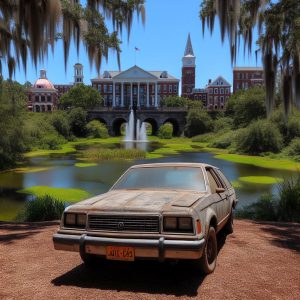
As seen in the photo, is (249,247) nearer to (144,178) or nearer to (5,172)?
(144,178)

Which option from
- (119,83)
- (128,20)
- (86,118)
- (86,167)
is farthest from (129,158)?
(119,83)

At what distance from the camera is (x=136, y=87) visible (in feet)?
428

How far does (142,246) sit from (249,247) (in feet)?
9.80

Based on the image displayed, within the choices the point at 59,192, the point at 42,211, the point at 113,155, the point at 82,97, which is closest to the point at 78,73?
the point at 82,97

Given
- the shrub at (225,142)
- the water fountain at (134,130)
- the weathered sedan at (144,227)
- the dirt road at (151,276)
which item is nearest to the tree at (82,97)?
the water fountain at (134,130)

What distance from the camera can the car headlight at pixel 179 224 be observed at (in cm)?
507

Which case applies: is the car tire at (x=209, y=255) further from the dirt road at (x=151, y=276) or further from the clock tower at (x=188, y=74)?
the clock tower at (x=188, y=74)

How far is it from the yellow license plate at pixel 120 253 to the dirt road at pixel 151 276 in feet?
1.18

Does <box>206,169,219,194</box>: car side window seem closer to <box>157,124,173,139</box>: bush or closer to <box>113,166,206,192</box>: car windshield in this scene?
<box>113,166,206,192</box>: car windshield

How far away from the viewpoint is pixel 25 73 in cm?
1294

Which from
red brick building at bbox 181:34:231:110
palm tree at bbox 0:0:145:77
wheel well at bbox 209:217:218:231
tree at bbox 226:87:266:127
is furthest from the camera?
red brick building at bbox 181:34:231:110

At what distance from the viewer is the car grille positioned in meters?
5.10

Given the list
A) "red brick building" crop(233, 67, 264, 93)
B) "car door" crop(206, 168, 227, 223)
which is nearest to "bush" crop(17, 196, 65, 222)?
"car door" crop(206, 168, 227, 223)

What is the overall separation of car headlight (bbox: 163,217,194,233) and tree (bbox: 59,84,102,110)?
97.2 m
